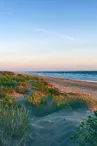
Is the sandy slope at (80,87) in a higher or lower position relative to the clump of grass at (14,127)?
lower

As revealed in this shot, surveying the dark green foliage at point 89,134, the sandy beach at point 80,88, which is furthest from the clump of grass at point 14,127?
the sandy beach at point 80,88

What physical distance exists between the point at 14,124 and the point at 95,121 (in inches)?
72.2

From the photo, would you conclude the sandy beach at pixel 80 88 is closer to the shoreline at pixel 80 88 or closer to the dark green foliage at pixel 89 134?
the shoreline at pixel 80 88

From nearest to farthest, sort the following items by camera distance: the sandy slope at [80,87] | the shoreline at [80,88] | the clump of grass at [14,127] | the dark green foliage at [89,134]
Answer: the dark green foliage at [89,134]
the clump of grass at [14,127]
the shoreline at [80,88]
the sandy slope at [80,87]

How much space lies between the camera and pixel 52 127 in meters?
7.41

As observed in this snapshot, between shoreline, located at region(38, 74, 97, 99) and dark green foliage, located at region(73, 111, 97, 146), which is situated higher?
dark green foliage, located at region(73, 111, 97, 146)

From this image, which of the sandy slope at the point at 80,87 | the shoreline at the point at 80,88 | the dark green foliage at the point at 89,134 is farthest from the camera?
the sandy slope at the point at 80,87

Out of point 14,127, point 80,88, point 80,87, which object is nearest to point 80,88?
point 80,88

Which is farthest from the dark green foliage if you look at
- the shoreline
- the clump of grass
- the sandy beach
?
the sandy beach

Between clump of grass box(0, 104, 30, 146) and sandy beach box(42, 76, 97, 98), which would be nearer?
clump of grass box(0, 104, 30, 146)

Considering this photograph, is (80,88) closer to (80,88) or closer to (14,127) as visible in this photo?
(80,88)

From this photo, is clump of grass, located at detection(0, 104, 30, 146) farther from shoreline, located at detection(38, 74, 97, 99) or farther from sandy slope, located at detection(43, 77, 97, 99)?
sandy slope, located at detection(43, 77, 97, 99)

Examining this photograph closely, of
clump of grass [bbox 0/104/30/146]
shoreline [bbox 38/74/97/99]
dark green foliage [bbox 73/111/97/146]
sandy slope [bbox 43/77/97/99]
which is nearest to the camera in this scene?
dark green foliage [bbox 73/111/97/146]

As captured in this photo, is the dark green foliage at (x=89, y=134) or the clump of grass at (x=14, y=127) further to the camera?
the clump of grass at (x=14, y=127)
